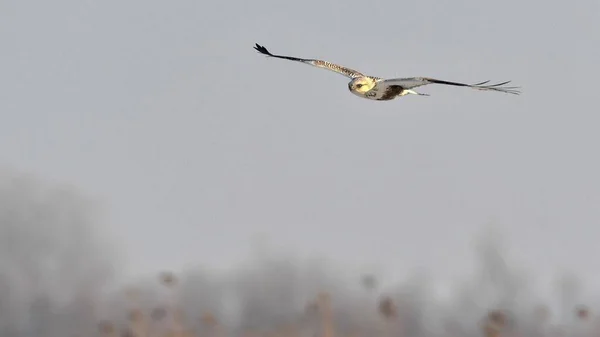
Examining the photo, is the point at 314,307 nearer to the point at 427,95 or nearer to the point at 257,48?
the point at 257,48

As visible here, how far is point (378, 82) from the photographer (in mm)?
19297

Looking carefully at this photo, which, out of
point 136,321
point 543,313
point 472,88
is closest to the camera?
point 472,88

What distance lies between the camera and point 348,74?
20.6 m

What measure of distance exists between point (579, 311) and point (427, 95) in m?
8.28

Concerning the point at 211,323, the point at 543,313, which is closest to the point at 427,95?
the point at 211,323

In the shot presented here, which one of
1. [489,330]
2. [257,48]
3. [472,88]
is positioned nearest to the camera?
[472,88]

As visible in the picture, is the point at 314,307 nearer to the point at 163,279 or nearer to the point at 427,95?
the point at 163,279

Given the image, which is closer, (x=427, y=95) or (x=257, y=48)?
(x=427, y=95)

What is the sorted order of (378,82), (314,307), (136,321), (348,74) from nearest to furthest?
(378,82) → (348,74) → (136,321) → (314,307)

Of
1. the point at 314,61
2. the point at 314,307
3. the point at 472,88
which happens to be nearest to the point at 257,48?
the point at 314,61

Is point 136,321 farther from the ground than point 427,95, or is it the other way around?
point 427,95

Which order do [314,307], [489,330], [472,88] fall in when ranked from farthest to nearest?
1. [314,307]
2. [489,330]
3. [472,88]

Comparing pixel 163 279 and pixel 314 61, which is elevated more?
pixel 314 61

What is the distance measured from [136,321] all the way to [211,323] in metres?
1.42
